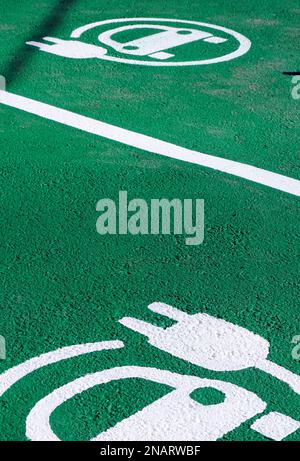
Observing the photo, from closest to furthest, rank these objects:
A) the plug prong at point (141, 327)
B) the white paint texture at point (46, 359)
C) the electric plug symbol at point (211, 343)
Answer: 1. the white paint texture at point (46, 359)
2. the electric plug symbol at point (211, 343)
3. the plug prong at point (141, 327)

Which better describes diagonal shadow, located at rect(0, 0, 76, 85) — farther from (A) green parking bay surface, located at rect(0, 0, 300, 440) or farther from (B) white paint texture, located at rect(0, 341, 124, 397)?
(B) white paint texture, located at rect(0, 341, 124, 397)

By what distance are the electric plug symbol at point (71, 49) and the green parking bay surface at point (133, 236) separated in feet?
0.44

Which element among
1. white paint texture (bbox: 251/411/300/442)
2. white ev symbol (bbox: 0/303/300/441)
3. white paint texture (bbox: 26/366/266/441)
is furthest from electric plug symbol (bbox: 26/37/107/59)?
white paint texture (bbox: 251/411/300/442)

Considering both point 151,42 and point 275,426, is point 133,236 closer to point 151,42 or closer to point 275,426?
point 275,426

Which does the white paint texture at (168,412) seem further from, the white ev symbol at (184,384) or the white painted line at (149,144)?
the white painted line at (149,144)

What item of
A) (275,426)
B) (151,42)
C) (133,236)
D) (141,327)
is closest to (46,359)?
(141,327)

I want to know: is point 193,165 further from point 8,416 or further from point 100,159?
point 8,416

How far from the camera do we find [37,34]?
30.4ft

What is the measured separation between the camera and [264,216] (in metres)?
5.81

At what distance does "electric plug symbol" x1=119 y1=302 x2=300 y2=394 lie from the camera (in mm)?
4332

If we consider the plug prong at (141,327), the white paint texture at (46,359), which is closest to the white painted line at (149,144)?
the plug prong at (141,327)

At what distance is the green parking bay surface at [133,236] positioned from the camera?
14.0 feet

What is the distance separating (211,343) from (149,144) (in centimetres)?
262

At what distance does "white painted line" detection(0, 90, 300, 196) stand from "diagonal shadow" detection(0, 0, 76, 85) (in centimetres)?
51
